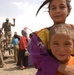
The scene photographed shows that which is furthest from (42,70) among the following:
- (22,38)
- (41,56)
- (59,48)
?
(22,38)

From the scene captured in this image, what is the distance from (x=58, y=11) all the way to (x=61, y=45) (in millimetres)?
402

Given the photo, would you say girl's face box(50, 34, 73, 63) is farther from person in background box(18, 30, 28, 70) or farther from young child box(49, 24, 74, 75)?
person in background box(18, 30, 28, 70)

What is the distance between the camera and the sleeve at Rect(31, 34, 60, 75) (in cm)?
211

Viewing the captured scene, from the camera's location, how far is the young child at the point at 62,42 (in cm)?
195

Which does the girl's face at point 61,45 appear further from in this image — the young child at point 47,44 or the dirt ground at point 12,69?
the dirt ground at point 12,69

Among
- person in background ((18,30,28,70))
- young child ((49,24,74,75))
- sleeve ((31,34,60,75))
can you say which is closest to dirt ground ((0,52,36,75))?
person in background ((18,30,28,70))

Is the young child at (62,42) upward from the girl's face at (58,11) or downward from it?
downward

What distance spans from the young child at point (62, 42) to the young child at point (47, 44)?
4.8 inches

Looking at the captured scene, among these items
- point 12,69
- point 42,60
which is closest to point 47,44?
point 42,60

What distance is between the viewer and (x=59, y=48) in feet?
6.44

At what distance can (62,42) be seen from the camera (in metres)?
1.95

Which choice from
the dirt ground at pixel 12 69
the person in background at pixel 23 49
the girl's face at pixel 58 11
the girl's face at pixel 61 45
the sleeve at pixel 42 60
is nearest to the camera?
the girl's face at pixel 61 45

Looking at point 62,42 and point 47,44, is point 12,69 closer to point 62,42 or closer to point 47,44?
point 47,44

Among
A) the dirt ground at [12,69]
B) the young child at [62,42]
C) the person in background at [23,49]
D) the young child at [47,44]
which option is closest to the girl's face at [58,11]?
the young child at [47,44]
